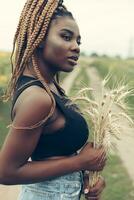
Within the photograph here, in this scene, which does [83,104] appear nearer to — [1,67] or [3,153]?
[3,153]

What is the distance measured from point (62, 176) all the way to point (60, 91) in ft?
1.55

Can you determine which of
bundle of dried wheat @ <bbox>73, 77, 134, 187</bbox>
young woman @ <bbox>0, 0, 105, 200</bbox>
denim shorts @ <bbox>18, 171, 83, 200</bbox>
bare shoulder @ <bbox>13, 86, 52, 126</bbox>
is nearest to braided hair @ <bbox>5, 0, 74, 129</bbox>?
young woman @ <bbox>0, 0, 105, 200</bbox>

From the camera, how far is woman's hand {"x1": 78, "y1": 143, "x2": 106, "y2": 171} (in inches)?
88.6

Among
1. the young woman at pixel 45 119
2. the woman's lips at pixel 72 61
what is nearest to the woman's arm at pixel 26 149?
the young woman at pixel 45 119

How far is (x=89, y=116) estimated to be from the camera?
97.3 inches

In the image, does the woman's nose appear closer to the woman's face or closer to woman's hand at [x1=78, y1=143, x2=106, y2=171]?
the woman's face

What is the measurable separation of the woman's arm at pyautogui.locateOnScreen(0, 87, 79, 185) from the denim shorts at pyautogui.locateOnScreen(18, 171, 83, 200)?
92mm

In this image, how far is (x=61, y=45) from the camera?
7.30 feet

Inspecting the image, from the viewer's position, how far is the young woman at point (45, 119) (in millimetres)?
2055

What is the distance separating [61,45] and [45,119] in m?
0.37

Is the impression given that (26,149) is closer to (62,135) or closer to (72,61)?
(62,135)

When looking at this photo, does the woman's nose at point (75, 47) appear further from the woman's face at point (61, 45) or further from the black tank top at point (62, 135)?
the black tank top at point (62, 135)

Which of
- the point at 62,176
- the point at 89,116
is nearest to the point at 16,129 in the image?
the point at 62,176

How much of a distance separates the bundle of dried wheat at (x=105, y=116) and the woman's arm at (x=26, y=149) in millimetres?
300
